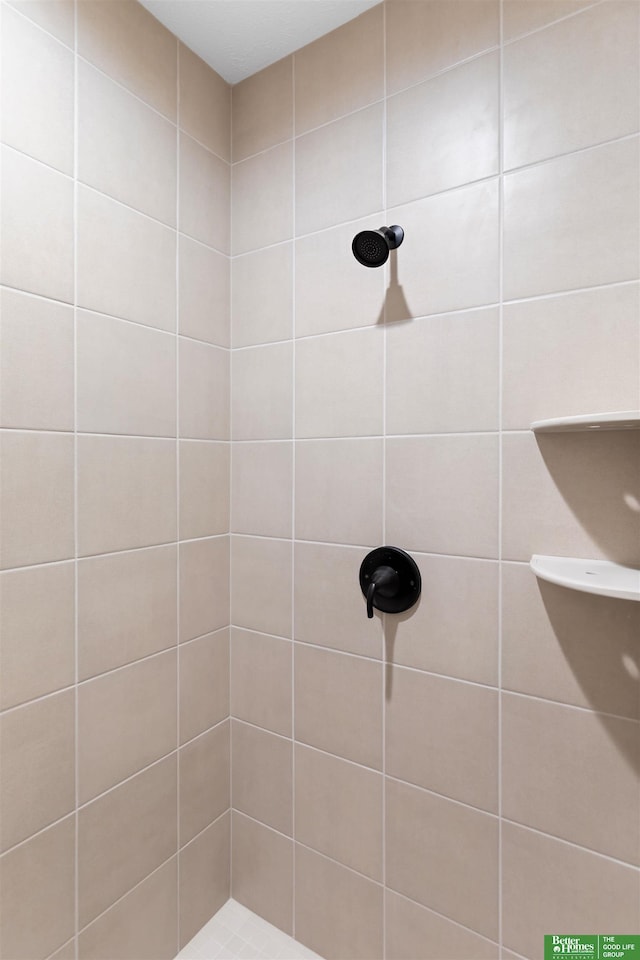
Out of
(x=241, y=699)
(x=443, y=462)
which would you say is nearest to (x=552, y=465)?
(x=443, y=462)

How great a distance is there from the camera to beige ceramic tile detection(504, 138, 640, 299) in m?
0.89

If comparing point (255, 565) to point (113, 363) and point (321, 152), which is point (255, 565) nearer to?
point (113, 363)

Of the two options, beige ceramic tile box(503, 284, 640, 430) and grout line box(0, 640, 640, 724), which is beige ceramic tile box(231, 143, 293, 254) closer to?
beige ceramic tile box(503, 284, 640, 430)

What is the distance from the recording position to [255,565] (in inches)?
54.4

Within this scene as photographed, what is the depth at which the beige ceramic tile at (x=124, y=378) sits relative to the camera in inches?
41.7

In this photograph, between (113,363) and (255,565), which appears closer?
(113,363)

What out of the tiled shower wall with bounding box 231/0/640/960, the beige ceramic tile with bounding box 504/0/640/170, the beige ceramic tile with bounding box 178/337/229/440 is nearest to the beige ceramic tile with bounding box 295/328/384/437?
the tiled shower wall with bounding box 231/0/640/960

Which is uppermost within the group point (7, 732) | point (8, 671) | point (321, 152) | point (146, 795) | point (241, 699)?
point (321, 152)

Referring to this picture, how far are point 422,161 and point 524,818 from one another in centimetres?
136

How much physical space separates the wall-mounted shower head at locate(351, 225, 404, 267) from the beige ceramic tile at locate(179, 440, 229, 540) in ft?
1.98

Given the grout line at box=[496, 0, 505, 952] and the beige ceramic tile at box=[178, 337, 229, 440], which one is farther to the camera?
the beige ceramic tile at box=[178, 337, 229, 440]

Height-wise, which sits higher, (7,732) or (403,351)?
(403,351)

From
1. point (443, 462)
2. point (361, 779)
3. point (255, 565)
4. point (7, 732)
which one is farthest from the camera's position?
point (255, 565)

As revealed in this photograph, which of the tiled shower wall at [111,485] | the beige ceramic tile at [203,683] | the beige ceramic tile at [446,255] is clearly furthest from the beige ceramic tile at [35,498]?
the beige ceramic tile at [446,255]
